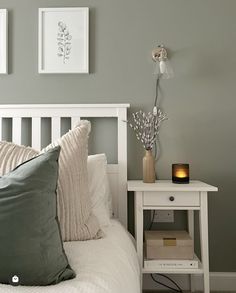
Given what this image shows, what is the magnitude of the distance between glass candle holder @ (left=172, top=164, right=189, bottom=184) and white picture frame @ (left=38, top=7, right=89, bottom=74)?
778 millimetres

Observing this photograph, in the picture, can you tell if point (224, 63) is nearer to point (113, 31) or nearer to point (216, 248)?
point (113, 31)

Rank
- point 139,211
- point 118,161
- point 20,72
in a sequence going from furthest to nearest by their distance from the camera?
point 20,72, point 118,161, point 139,211

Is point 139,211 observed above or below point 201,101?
below

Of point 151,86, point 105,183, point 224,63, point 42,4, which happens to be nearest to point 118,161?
point 105,183

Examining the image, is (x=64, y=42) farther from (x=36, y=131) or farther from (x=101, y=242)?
(x=101, y=242)

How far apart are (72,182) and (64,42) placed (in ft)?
3.32

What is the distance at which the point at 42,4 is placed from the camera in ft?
6.34

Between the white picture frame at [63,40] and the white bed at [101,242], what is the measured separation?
261mm

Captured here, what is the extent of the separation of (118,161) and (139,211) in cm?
35

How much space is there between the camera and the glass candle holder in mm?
1669

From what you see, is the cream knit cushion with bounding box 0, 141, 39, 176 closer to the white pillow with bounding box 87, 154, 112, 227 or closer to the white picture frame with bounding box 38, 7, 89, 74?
the white pillow with bounding box 87, 154, 112, 227

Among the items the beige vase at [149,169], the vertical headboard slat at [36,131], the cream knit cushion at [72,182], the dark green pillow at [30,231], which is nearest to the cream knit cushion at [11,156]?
the cream knit cushion at [72,182]

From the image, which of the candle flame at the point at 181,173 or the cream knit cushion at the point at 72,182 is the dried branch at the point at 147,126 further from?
the cream knit cushion at the point at 72,182

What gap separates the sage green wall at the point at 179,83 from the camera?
188 cm
